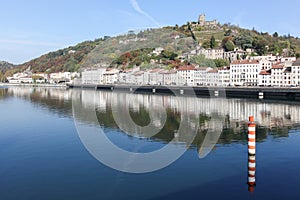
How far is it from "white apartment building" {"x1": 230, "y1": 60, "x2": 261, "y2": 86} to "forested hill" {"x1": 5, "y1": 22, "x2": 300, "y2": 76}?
1850 cm

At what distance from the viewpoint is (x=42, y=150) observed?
43.9ft

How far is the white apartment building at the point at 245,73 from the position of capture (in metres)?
58.1

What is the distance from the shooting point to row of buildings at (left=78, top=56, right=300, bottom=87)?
169 feet

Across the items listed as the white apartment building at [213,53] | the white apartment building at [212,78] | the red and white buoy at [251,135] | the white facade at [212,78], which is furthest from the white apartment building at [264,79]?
the red and white buoy at [251,135]

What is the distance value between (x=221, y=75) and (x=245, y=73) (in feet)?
15.6

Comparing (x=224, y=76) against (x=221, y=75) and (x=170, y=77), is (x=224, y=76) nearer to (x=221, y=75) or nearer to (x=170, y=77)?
(x=221, y=75)

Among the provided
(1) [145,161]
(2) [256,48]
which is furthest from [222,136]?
(2) [256,48]

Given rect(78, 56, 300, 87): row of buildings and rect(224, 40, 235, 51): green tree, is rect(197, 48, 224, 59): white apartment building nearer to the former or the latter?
rect(224, 40, 235, 51): green tree

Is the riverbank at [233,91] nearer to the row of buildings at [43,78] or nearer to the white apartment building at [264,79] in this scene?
the white apartment building at [264,79]

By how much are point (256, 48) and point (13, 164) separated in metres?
89.8

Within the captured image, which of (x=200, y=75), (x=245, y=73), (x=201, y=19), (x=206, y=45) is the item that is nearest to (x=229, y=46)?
(x=206, y=45)

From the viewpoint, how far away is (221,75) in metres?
62.2

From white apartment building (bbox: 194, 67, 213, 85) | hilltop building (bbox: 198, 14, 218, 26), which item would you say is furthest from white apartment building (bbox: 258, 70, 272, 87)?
hilltop building (bbox: 198, 14, 218, 26)

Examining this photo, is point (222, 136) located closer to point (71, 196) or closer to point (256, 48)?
point (71, 196)
